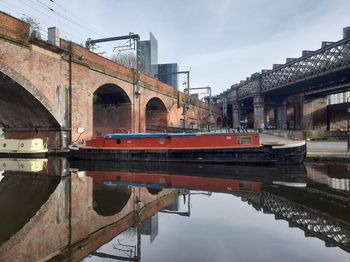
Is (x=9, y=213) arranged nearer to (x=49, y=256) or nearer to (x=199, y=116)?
(x=49, y=256)

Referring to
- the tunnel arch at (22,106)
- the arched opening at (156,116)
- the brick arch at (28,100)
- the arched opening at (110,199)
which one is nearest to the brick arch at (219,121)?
the arched opening at (156,116)

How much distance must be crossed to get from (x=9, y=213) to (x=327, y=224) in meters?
5.80

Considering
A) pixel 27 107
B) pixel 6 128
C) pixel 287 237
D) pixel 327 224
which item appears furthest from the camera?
pixel 6 128

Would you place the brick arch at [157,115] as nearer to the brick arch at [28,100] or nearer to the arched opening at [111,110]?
the arched opening at [111,110]

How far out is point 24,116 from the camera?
754 inches

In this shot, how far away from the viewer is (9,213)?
588 cm

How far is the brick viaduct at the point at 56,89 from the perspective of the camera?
1516cm

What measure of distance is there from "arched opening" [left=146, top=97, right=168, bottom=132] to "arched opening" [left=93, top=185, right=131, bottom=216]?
22.7 m

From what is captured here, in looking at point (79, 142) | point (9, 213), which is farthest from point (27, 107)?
point (9, 213)

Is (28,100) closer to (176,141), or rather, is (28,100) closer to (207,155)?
(176,141)

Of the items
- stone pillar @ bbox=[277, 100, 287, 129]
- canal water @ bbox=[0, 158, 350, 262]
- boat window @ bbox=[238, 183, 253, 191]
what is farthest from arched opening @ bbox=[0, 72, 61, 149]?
stone pillar @ bbox=[277, 100, 287, 129]

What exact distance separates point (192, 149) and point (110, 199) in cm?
821

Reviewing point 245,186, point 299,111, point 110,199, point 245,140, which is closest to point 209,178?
point 245,186

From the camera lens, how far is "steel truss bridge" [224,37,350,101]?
1163 inches
